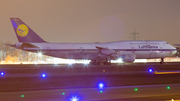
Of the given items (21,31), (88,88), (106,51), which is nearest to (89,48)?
(106,51)

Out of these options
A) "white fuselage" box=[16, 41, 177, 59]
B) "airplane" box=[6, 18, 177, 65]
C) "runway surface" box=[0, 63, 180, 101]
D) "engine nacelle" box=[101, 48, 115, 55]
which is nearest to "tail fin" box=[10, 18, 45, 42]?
"airplane" box=[6, 18, 177, 65]

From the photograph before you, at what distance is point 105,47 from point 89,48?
3.76 metres

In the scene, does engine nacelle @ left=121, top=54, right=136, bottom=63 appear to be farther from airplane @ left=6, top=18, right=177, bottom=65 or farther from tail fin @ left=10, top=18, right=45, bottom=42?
tail fin @ left=10, top=18, right=45, bottom=42

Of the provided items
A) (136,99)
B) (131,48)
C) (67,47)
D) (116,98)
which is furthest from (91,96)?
(131,48)

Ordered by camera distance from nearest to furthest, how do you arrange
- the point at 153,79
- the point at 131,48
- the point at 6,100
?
1. the point at 6,100
2. the point at 153,79
3. the point at 131,48

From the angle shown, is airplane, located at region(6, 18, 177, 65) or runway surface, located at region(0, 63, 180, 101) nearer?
runway surface, located at region(0, 63, 180, 101)

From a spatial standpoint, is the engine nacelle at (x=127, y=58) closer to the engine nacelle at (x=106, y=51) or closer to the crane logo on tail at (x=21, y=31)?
the engine nacelle at (x=106, y=51)

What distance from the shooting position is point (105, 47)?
4816 centimetres

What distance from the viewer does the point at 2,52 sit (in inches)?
4798

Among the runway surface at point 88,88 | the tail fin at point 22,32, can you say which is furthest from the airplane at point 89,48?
the runway surface at point 88,88

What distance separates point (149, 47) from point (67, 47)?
18545 millimetres

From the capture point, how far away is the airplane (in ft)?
150

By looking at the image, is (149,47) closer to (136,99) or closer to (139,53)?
(139,53)

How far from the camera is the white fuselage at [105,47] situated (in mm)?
45875
